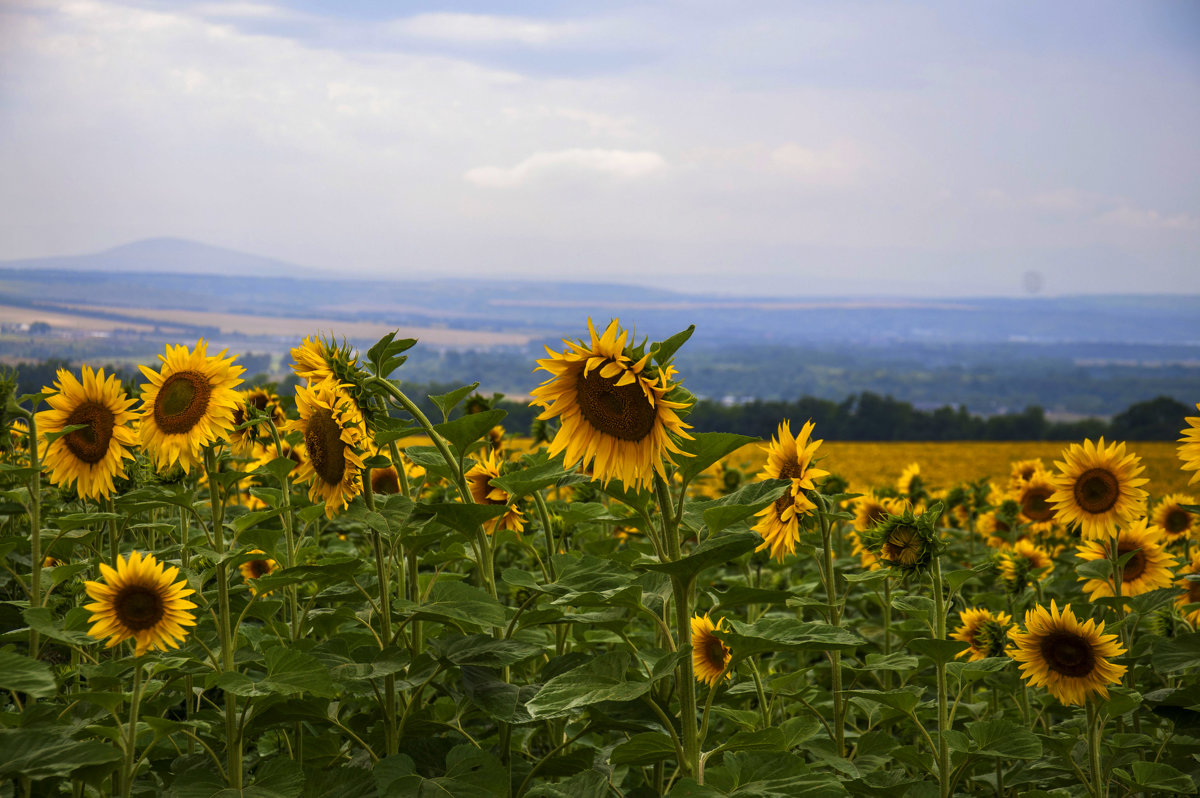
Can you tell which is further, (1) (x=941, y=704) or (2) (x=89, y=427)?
(2) (x=89, y=427)

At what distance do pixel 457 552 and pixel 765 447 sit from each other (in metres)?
1.04

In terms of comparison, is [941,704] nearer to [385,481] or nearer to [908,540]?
[908,540]

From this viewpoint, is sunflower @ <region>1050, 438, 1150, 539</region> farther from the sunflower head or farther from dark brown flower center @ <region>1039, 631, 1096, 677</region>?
the sunflower head

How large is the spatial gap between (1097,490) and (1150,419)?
40.3 meters

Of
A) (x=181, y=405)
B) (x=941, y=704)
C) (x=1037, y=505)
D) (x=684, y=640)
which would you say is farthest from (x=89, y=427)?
(x=1037, y=505)

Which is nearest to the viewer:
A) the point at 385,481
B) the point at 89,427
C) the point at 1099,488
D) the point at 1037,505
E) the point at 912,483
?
the point at 89,427

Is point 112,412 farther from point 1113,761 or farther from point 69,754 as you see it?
point 1113,761

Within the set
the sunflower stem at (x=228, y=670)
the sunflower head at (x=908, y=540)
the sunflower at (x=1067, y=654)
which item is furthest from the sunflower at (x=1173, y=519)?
the sunflower stem at (x=228, y=670)

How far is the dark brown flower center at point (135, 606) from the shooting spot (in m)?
2.09

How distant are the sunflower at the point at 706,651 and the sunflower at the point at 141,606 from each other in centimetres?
156

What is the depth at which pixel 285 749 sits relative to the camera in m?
3.12

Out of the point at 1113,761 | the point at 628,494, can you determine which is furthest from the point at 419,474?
the point at 1113,761

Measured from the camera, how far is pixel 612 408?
1.90 meters

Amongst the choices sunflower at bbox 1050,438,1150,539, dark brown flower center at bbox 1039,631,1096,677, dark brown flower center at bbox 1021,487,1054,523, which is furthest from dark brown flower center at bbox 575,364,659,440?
dark brown flower center at bbox 1021,487,1054,523
